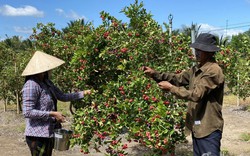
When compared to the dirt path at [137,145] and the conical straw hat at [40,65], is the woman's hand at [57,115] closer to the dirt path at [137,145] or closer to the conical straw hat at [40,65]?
the conical straw hat at [40,65]

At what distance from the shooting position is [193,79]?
3.29 metres

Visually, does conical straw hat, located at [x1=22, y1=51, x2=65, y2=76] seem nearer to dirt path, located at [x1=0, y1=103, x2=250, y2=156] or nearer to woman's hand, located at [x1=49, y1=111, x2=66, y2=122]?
woman's hand, located at [x1=49, y1=111, x2=66, y2=122]

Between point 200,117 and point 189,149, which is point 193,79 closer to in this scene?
point 200,117

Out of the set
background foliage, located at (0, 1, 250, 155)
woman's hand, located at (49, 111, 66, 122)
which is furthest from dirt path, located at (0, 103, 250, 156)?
woman's hand, located at (49, 111, 66, 122)

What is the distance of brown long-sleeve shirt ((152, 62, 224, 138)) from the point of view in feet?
9.63

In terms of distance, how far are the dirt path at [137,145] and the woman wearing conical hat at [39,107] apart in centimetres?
312

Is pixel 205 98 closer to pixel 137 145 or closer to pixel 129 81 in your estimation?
pixel 129 81

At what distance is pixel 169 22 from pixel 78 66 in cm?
154

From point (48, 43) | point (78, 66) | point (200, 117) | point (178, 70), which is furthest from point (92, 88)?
point (48, 43)

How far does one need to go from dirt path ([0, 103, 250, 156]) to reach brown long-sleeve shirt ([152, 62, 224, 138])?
129 inches

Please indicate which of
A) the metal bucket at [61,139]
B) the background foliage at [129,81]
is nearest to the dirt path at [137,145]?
the background foliage at [129,81]

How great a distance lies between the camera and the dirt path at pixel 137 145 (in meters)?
6.64

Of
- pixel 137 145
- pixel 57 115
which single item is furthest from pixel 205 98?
pixel 137 145

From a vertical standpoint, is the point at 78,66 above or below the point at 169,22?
below
